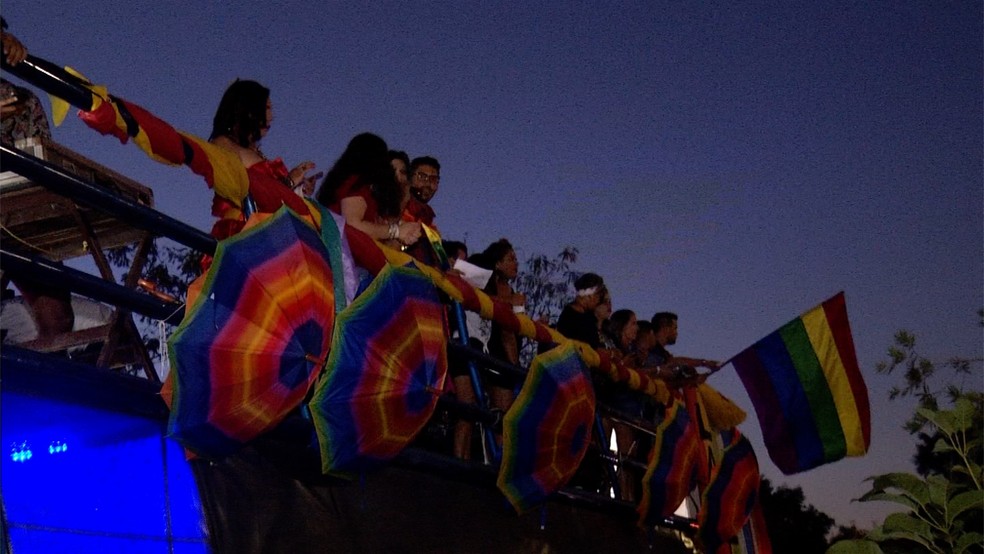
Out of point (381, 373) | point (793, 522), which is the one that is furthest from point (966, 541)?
point (793, 522)

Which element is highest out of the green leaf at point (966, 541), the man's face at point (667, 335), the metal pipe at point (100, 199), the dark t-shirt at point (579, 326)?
the man's face at point (667, 335)

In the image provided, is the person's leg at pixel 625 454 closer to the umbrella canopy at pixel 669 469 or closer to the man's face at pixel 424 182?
the umbrella canopy at pixel 669 469

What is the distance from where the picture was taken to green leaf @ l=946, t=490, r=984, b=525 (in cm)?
350

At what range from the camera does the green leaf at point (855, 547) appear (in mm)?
3338

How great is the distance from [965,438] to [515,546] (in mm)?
2108

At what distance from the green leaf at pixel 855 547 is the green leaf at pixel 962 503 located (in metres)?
0.30

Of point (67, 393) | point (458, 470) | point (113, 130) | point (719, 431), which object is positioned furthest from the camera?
point (719, 431)

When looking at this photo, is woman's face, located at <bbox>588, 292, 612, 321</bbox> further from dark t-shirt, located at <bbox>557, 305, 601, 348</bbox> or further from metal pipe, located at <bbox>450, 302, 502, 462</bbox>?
metal pipe, located at <bbox>450, 302, 502, 462</bbox>

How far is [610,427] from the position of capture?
24.3ft

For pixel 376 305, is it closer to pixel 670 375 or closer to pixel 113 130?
pixel 113 130

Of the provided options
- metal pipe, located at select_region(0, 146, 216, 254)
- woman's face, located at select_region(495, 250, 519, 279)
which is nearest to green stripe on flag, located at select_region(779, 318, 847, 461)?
woman's face, located at select_region(495, 250, 519, 279)

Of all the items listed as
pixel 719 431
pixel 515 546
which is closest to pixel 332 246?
pixel 515 546

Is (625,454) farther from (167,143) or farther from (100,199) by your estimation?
(100,199)

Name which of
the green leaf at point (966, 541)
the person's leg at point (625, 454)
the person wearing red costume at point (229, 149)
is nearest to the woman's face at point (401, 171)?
the person wearing red costume at point (229, 149)
